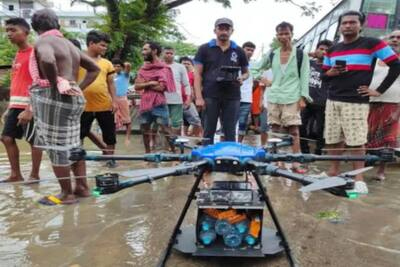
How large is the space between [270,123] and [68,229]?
2.94 m

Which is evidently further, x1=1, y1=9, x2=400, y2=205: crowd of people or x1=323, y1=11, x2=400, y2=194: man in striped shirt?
x1=323, y1=11, x2=400, y2=194: man in striped shirt

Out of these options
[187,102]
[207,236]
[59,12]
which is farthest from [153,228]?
[59,12]

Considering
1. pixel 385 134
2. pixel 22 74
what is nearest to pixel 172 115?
pixel 22 74

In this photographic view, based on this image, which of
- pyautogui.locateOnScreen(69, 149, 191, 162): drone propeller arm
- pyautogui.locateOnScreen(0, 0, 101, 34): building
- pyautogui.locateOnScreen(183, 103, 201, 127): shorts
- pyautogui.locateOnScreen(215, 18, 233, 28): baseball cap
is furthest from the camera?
pyautogui.locateOnScreen(0, 0, 101, 34): building

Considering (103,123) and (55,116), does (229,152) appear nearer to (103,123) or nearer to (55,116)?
(55,116)

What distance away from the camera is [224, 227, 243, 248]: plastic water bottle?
2574 millimetres

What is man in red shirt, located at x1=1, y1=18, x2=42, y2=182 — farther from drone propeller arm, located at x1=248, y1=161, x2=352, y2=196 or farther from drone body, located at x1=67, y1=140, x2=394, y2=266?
drone propeller arm, located at x1=248, y1=161, x2=352, y2=196

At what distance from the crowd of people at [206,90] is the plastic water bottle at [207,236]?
4.08 feet

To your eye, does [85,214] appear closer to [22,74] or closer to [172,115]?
[22,74]

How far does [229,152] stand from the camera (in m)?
2.27

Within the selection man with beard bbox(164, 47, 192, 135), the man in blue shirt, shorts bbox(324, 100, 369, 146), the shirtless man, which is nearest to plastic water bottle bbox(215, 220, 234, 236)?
the shirtless man

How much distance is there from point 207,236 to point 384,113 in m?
3.47

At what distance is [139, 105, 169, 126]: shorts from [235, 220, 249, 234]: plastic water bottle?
3.55 metres

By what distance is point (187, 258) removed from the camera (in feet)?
9.17
